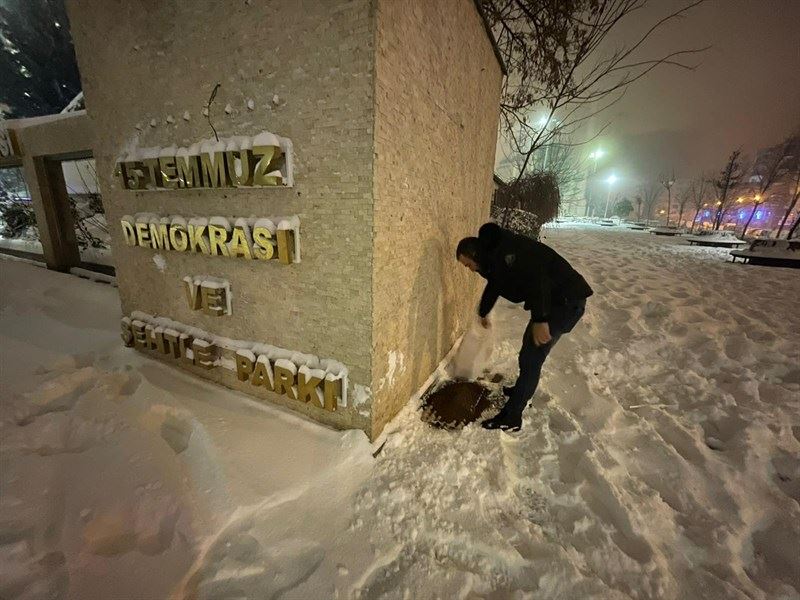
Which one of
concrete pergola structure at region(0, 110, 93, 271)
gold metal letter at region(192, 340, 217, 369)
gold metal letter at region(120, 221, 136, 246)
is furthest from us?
concrete pergola structure at region(0, 110, 93, 271)

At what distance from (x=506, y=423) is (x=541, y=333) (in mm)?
1062

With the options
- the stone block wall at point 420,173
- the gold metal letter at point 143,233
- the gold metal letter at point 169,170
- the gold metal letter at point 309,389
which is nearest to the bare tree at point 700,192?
the stone block wall at point 420,173

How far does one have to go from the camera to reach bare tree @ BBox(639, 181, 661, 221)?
59.0m

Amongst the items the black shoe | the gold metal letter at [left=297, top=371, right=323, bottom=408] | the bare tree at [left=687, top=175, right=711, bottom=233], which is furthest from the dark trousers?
the bare tree at [left=687, top=175, right=711, bottom=233]

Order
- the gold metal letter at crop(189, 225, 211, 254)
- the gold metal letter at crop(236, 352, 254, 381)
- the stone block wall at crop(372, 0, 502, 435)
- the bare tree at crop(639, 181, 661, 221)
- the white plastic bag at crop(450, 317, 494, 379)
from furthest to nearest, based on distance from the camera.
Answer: the bare tree at crop(639, 181, 661, 221)
the white plastic bag at crop(450, 317, 494, 379)
the gold metal letter at crop(236, 352, 254, 381)
the gold metal letter at crop(189, 225, 211, 254)
the stone block wall at crop(372, 0, 502, 435)

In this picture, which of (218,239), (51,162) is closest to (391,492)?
(218,239)

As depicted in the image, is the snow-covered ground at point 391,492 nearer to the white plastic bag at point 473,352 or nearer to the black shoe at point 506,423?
the black shoe at point 506,423

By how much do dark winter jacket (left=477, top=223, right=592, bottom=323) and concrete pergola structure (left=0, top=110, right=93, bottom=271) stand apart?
7.76 meters

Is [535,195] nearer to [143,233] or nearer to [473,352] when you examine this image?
[473,352]

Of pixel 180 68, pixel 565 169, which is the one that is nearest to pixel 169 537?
pixel 180 68

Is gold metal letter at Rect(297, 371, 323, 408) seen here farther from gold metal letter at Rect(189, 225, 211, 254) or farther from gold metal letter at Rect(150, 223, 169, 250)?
gold metal letter at Rect(150, 223, 169, 250)

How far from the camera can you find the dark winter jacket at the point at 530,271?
9.53ft

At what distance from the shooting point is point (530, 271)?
293 cm

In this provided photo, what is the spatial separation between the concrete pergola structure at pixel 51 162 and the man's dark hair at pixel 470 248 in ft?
24.5
